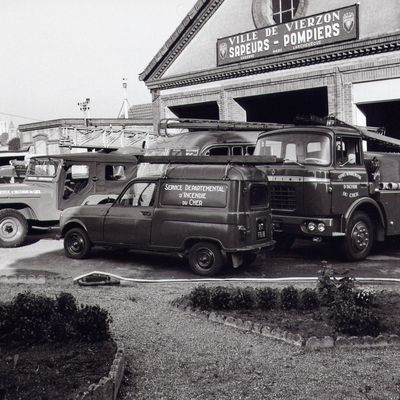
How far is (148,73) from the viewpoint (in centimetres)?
2384

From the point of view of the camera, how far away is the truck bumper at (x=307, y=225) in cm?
1044

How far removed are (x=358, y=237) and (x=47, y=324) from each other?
740cm

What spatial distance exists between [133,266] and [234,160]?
9.38 ft

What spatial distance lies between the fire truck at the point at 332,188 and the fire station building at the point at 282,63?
636 centimetres

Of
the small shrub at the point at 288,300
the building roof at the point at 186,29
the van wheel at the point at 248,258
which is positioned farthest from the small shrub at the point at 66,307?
the building roof at the point at 186,29

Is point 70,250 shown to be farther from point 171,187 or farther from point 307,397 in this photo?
point 307,397

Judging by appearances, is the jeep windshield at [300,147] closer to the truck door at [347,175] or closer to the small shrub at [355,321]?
the truck door at [347,175]

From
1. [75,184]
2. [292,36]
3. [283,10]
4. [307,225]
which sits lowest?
[307,225]

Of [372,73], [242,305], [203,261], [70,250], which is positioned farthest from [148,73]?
[242,305]

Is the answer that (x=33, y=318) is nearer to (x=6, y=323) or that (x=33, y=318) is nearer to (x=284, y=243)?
(x=6, y=323)

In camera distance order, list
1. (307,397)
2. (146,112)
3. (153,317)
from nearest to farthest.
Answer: (307,397)
(153,317)
(146,112)

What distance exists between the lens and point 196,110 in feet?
79.7

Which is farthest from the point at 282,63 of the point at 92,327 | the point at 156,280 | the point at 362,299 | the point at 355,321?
the point at 92,327

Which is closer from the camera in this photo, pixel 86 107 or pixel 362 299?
pixel 362 299
